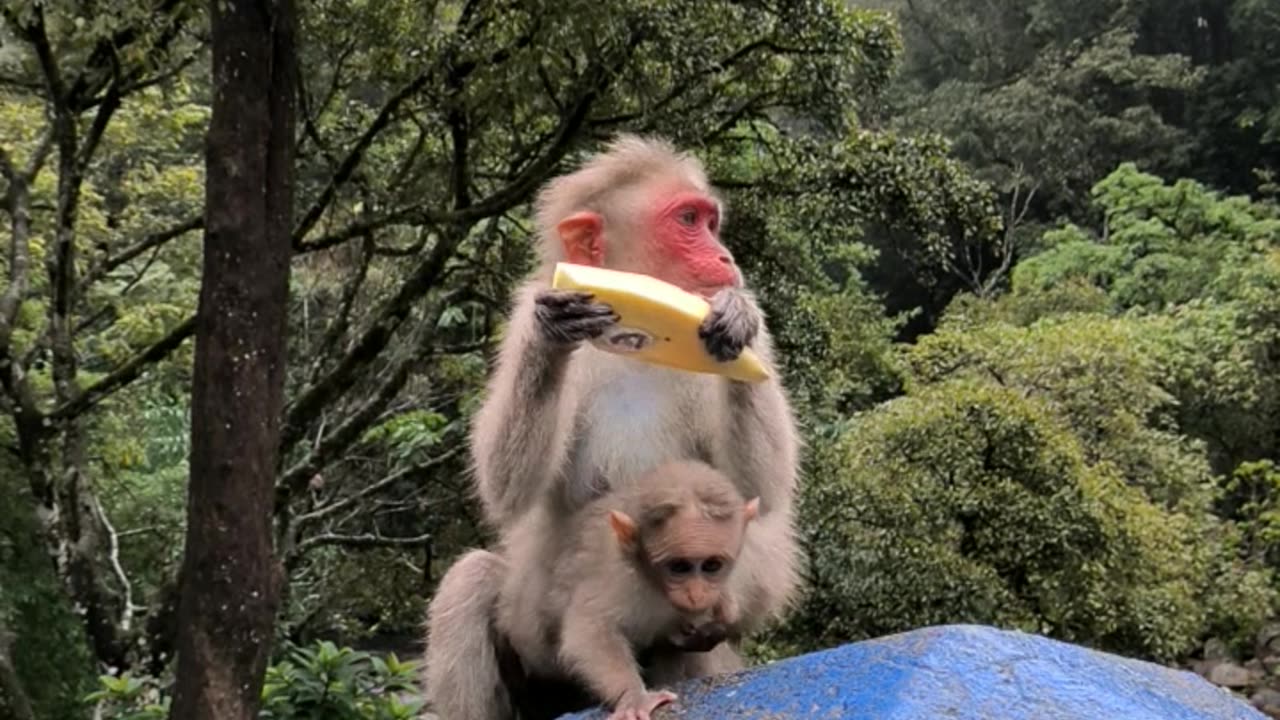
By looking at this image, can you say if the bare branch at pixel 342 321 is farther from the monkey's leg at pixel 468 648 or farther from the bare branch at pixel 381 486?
the monkey's leg at pixel 468 648

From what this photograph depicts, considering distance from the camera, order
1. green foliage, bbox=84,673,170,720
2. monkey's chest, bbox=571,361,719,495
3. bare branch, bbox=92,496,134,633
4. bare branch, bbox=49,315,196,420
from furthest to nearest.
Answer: bare branch, bbox=92,496,134,633 → bare branch, bbox=49,315,196,420 → green foliage, bbox=84,673,170,720 → monkey's chest, bbox=571,361,719,495

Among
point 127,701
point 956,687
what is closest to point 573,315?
point 956,687

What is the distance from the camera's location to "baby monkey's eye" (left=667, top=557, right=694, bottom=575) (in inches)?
106

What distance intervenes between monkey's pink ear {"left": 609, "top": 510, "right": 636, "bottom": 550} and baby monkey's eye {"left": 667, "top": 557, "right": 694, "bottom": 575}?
0.10 m

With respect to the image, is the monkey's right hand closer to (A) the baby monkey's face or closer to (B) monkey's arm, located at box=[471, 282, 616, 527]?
(B) monkey's arm, located at box=[471, 282, 616, 527]

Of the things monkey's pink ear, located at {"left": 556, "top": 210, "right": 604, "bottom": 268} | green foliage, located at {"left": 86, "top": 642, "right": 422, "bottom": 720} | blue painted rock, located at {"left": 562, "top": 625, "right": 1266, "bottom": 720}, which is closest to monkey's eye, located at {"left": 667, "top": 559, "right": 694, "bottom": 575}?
blue painted rock, located at {"left": 562, "top": 625, "right": 1266, "bottom": 720}

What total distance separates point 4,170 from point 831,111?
16.6 feet

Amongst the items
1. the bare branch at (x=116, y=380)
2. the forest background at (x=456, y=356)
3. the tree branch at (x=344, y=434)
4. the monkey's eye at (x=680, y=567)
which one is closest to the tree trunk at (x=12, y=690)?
the forest background at (x=456, y=356)

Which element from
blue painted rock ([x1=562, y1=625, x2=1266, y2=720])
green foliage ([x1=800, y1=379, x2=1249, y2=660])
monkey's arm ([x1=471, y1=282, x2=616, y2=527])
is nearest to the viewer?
blue painted rock ([x1=562, y1=625, x2=1266, y2=720])

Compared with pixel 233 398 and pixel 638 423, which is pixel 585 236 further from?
pixel 233 398

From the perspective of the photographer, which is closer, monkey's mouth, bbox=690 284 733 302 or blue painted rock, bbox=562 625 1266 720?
blue painted rock, bbox=562 625 1266 720

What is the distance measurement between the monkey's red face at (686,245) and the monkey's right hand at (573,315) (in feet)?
1.11

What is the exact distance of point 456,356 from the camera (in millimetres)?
11711

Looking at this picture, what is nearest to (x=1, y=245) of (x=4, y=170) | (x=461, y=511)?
(x=4, y=170)
